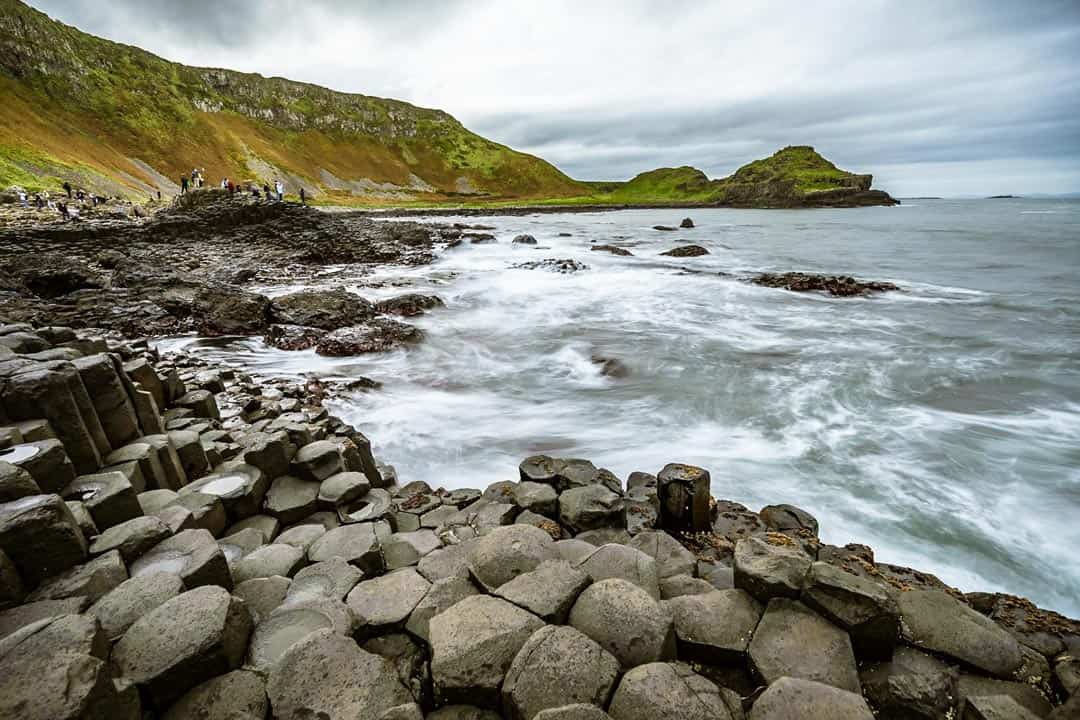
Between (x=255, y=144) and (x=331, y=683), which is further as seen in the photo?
(x=255, y=144)

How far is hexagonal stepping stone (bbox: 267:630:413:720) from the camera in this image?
7.08ft

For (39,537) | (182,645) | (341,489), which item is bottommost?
(341,489)

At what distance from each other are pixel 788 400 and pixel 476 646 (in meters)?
8.13

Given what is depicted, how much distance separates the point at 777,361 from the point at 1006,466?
4.72m

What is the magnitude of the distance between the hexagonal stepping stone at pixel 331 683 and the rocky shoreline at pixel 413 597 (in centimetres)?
1

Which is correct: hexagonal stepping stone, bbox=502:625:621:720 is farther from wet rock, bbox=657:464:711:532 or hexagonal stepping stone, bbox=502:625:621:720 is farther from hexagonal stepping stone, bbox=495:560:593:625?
wet rock, bbox=657:464:711:532

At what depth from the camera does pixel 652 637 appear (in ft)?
8.25

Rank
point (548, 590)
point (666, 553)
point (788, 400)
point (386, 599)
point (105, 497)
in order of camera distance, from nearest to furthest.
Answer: point (548, 590)
point (386, 599)
point (105, 497)
point (666, 553)
point (788, 400)

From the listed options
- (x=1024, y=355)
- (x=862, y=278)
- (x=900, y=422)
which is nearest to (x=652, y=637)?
(x=900, y=422)

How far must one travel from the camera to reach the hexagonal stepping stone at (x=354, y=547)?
11.5ft

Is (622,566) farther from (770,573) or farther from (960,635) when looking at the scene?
(960,635)

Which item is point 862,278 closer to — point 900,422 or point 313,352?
point 900,422

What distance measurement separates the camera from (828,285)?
17.5m

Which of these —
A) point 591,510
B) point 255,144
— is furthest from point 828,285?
point 255,144
